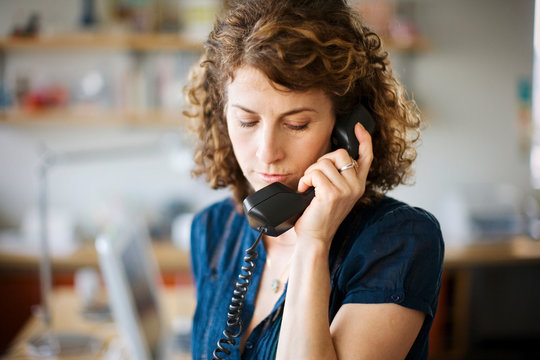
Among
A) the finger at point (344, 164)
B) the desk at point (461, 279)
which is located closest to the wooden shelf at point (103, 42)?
the desk at point (461, 279)

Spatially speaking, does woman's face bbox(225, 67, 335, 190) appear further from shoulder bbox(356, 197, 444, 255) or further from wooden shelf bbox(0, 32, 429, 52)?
wooden shelf bbox(0, 32, 429, 52)

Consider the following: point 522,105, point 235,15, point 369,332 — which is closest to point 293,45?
point 235,15

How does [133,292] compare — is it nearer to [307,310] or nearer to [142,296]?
[142,296]

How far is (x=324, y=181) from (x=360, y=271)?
17 cm

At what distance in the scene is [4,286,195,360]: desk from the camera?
2.01 metres

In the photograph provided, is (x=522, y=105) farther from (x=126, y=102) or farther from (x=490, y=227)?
(x=126, y=102)

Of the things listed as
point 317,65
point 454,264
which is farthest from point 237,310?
point 454,264

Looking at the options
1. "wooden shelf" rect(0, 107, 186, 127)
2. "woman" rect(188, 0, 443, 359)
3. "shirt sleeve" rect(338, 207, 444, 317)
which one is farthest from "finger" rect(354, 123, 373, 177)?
"wooden shelf" rect(0, 107, 186, 127)

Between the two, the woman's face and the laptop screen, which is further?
the laptop screen

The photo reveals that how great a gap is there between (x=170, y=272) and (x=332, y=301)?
2.52 metres

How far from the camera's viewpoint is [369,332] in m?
0.87

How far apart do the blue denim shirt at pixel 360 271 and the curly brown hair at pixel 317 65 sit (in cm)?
10

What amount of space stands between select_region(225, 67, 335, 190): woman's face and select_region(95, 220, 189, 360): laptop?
59 centimetres

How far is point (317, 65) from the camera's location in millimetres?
946
